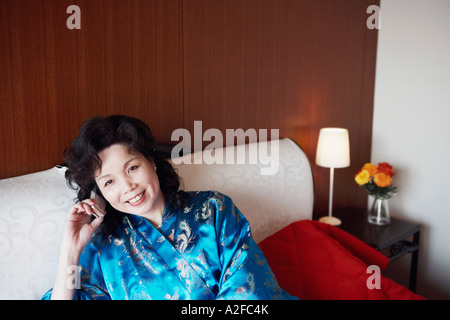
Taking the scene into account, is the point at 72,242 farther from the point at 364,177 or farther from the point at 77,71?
the point at 364,177

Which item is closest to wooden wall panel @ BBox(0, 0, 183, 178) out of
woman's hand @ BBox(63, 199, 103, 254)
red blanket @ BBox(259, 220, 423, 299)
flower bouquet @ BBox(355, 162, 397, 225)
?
woman's hand @ BBox(63, 199, 103, 254)

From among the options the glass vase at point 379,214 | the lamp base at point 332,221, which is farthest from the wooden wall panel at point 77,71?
the glass vase at point 379,214

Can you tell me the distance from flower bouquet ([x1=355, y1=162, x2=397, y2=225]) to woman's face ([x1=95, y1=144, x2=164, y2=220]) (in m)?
1.66

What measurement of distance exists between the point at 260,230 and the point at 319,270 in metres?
0.37

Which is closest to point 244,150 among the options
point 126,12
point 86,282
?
point 126,12

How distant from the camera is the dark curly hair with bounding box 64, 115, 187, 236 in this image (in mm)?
1232

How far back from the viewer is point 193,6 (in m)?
1.86

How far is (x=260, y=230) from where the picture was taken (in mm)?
1960

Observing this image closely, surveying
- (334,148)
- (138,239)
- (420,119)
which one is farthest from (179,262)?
(420,119)

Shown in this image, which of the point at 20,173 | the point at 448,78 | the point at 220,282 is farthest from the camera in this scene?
the point at 448,78

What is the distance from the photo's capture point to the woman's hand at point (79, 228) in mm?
1229

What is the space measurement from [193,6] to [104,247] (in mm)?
1191
